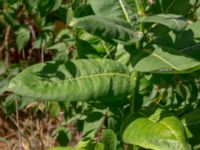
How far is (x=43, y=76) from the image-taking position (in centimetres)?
178

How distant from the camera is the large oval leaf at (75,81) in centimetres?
171

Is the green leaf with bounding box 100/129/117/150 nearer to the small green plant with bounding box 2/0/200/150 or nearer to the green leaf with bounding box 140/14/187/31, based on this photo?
the small green plant with bounding box 2/0/200/150

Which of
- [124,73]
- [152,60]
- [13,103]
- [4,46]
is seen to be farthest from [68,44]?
[4,46]

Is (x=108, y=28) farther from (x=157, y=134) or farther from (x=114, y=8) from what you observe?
(x=157, y=134)

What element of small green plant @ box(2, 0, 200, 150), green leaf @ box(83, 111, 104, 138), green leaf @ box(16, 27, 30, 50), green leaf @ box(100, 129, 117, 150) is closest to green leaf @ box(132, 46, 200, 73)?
small green plant @ box(2, 0, 200, 150)

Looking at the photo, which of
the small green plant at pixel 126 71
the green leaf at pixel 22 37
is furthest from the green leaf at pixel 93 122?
the green leaf at pixel 22 37

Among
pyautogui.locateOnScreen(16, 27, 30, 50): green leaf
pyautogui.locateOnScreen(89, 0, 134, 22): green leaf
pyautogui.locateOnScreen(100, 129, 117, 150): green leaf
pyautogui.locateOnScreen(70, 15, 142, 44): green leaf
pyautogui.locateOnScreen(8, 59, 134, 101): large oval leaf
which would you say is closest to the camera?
pyautogui.locateOnScreen(70, 15, 142, 44): green leaf

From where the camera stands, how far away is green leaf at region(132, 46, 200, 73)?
1648 mm

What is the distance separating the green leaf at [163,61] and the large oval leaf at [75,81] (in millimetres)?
96

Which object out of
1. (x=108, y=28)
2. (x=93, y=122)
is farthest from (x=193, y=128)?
(x=108, y=28)

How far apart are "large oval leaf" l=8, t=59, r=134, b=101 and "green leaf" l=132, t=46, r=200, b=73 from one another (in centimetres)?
10

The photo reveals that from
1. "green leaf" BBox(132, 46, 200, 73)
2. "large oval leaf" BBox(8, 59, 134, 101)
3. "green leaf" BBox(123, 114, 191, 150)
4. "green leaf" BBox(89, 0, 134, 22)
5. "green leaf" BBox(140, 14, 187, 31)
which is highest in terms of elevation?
"green leaf" BBox(140, 14, 187, 31)

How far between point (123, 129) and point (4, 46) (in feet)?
7.31

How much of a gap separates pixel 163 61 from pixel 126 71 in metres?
0.22
